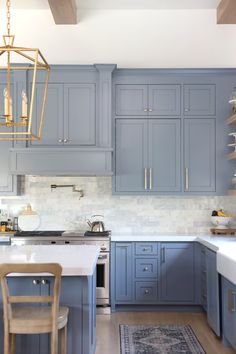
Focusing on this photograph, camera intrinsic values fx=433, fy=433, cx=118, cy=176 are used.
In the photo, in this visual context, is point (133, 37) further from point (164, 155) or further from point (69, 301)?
point (69, 301)

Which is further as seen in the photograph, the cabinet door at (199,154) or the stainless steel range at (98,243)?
the cabinet door at (199,154)

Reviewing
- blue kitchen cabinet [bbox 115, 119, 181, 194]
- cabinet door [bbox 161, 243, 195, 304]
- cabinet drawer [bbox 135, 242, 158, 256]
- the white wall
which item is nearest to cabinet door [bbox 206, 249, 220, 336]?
cabinet door [bbox 161, 243, 195, 304]

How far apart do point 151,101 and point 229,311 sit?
2.75 m

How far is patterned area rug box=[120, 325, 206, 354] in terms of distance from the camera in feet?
12.4

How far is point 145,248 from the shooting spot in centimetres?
501

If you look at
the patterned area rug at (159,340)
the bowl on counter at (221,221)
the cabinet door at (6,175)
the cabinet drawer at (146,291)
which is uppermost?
the cabinet door at (6,175)

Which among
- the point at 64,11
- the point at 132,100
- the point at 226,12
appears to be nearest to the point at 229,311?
the point at 132,100

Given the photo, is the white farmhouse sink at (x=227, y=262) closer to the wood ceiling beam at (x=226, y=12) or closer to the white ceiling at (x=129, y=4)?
the wood ceiling beam at (x=226, y=12)

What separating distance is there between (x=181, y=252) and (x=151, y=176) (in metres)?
0.98

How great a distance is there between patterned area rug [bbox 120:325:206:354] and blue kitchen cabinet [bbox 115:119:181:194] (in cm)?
164

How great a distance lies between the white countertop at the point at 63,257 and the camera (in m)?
2.68

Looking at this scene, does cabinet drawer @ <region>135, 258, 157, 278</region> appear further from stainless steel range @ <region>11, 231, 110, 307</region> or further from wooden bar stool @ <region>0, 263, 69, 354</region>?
wooden bar stool @ <region>0, 263, 69, 354</region>

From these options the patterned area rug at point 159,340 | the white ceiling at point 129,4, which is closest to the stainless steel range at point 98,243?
the patterned area rug at point 159,340

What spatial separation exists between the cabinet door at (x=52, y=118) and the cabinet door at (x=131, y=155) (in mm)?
715
